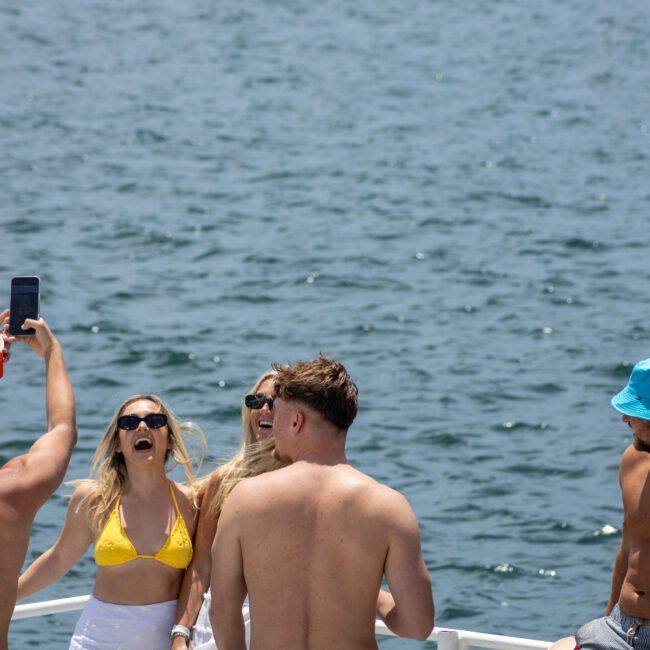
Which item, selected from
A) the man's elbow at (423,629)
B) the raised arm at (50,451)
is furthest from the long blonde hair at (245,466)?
the man's elbow at (423,629)

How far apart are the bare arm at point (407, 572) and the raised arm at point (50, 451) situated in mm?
1174

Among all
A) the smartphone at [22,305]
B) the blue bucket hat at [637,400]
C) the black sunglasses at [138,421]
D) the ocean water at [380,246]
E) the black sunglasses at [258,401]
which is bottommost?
the ocean water at [380,246]

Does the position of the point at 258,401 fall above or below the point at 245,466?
above

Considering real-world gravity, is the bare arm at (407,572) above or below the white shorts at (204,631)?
above

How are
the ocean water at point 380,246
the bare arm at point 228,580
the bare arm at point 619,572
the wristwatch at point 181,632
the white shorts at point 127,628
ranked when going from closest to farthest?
1. the bare arm at point 228,580
2. the bare arm at point 619,572
3. the wristwatch at point 181,632
4. the white shorts at point 127,628
5. the ocean water at point 380,246

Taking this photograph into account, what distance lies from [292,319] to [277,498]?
1346 centimetres

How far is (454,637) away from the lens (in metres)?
5.03

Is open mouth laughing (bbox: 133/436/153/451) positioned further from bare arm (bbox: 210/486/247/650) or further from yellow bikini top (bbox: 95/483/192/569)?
bare arm (bbox: 210/486/247/650)

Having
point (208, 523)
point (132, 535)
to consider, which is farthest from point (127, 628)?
point (208, 523)

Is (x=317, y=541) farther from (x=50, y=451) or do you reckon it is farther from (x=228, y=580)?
(x=50, y=451)

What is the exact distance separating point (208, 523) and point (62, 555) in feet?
2.03

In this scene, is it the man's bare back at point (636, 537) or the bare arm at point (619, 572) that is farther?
the bare arm at point (619, 572)

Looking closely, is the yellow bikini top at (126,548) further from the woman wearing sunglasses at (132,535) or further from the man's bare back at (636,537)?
the man's bare back at (636,537)

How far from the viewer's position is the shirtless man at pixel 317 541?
405 centimetres
